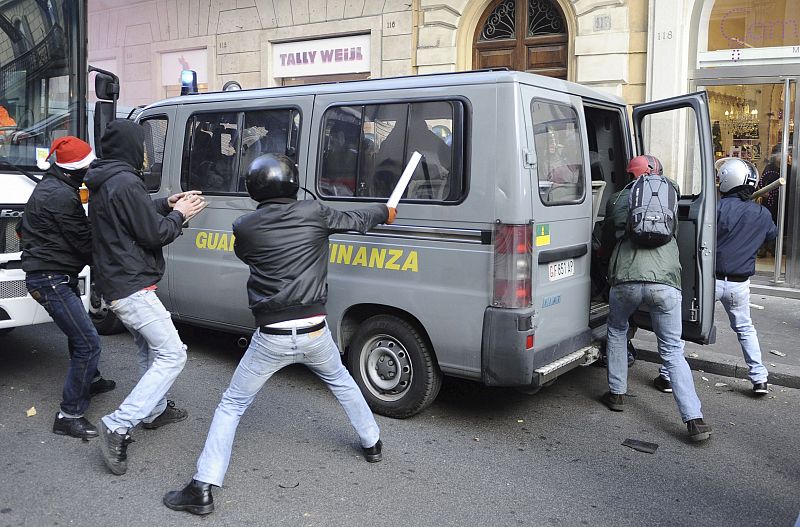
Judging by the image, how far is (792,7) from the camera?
31.2 feet

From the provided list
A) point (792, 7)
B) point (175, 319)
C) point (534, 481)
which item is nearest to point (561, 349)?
point (534, 481)

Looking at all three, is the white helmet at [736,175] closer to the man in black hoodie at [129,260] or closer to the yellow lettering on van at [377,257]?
the yellow lettering on van at [377,257]

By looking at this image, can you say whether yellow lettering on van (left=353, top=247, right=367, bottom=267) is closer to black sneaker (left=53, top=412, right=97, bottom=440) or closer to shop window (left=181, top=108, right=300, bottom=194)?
shop window (left=181, top=108, right=300, bottom=194)

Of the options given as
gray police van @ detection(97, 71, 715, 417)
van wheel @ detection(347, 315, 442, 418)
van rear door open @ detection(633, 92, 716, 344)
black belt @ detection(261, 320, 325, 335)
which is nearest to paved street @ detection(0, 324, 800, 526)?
van wheel @ detection(347, 315, 442, 418)

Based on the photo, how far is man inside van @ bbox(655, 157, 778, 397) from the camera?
5598mm

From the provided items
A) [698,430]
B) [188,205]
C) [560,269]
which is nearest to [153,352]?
[188,205]

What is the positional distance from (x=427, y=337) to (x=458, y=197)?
92 cm

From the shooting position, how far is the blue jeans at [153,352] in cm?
411

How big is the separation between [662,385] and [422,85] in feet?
9.66

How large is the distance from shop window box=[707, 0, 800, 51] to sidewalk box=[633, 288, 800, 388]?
3472mm

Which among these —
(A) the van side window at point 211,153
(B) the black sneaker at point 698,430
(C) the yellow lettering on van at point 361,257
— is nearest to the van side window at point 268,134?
(A) the van side window at point 211,153

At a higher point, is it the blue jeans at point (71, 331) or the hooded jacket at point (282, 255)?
the hooded jacket at point (282, 255)

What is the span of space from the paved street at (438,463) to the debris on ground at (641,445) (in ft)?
0.19

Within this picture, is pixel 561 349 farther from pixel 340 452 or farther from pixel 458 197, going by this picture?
pixel 340 452
